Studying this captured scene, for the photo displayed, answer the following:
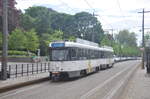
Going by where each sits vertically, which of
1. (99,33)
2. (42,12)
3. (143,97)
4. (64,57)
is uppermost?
(42,12)

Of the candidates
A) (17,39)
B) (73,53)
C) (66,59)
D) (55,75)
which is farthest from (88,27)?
(55,75)

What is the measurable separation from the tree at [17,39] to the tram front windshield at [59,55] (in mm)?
39223

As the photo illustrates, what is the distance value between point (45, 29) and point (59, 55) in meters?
62.6

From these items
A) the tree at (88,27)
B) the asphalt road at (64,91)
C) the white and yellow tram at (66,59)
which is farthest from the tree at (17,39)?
the asphalt road at (64,91)

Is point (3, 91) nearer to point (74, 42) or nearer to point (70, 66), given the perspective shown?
point (70, 66)

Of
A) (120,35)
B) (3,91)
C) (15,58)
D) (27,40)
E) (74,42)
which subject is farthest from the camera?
(120,35)

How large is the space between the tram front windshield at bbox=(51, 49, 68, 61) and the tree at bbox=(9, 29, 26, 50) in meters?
39.2

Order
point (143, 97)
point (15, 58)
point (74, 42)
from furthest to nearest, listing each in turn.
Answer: point (15, 58) < point (74, 42) < point (143, 97)

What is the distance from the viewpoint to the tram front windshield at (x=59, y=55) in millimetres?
22297

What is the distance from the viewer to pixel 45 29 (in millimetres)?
84375

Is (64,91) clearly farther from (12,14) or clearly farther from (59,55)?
(12,14)

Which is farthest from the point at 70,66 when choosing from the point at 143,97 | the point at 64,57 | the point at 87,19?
the point at 87,19

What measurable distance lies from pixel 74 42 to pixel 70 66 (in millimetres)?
2486

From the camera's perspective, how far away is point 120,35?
157 metres
